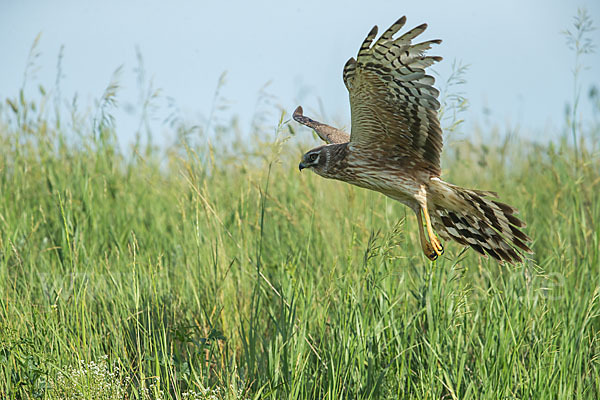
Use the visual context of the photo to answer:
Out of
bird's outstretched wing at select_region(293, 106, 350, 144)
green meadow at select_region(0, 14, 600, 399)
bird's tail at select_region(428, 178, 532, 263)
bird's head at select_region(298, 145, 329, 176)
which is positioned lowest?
green meadow at select_region(0, 14, 600, 399)

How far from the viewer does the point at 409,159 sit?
4145mm

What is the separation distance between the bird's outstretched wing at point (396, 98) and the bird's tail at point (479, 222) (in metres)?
0.22

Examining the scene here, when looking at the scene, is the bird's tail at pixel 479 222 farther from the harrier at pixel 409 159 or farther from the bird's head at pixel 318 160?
the bird's head at pixel 318 160

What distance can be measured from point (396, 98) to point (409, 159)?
0.53 metres

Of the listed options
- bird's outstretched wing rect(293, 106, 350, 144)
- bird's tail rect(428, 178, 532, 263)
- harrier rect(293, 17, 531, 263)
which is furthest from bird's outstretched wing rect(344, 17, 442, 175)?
bird's outstretched wing rect(293, 106, 350, 144)

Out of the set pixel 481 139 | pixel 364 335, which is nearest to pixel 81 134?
pixel 364 335

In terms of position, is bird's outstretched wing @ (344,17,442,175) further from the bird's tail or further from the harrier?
the bird's tail

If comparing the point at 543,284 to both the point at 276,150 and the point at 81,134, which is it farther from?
the point at 81,134

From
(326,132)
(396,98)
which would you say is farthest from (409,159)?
(326,132)

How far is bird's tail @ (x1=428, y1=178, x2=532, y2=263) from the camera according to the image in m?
4.06

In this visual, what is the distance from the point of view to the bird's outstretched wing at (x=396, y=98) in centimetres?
344

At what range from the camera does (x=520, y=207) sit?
5375mm

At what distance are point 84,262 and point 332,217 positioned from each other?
205 cm

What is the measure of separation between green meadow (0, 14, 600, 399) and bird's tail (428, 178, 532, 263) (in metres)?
0.17
